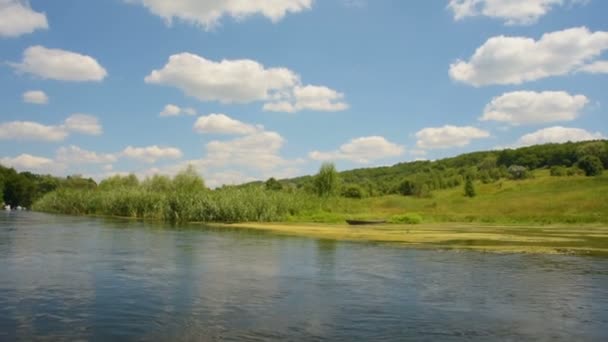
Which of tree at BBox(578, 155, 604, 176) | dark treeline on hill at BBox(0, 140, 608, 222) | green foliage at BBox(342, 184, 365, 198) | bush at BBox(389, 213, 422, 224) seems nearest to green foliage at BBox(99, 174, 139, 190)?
dark treeline on hill at BBox(0, 140, 608, 222)

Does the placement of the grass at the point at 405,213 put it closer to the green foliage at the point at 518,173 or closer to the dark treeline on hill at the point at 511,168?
the dark treeline on hill at the point at 511,168

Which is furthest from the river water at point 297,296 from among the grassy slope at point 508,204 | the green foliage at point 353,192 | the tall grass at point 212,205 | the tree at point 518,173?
the tree at point 518,173

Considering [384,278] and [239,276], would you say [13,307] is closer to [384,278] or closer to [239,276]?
[239,276]

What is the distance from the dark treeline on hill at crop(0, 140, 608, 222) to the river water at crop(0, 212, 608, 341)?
118 feet

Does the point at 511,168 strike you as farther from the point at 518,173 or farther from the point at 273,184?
the point at 273,184

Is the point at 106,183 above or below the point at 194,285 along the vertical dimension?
above

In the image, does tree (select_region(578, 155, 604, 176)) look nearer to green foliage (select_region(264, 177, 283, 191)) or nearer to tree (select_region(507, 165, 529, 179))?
tree (select_region(507, 165, 529, 179))

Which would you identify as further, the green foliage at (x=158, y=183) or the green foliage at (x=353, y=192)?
the green foliage at (x=353, y=192)

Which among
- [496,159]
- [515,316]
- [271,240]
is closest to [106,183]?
[271,240]

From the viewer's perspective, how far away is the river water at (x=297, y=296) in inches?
503

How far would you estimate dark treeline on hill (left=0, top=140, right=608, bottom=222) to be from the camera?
65.1m

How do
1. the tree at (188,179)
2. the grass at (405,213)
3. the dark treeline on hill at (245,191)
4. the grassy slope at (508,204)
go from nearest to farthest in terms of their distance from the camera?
the grass at (405,213)
the dark treeline on hill at (245,191)
the grassy slope at (508,204)
the tree at (188,179)

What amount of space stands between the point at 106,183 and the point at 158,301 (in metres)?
112

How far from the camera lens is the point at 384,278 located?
20.5 meters
